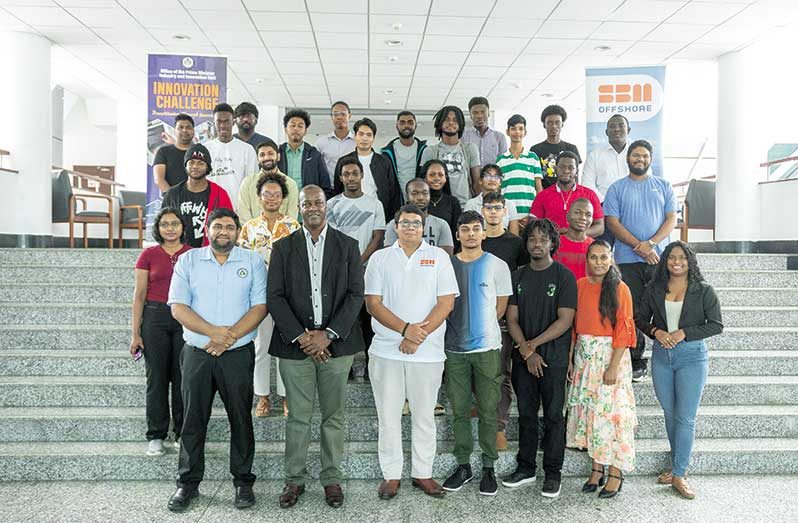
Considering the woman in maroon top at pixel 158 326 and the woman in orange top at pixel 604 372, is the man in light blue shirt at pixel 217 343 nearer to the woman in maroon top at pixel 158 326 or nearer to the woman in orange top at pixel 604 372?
the woman in maroon top at pixel 158 326

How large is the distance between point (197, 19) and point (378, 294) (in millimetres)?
5576

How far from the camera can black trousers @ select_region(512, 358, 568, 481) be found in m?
3.56

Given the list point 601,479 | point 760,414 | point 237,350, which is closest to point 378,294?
point 237,350

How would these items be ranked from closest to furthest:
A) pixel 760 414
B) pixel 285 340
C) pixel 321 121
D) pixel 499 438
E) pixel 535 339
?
pixel 285 340 → pixel 535 339 → pixel 499 438 → pixel 760 414 → pixel 321 121

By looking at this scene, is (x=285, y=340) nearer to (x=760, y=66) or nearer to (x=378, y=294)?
(x=378, y=294)

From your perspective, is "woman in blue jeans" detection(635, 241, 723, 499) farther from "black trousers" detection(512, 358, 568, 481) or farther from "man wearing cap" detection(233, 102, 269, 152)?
"man wearing cap" detection(233, 102, 269, 152)

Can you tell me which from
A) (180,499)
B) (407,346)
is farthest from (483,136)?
(180,499)

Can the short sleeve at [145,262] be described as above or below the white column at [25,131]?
below

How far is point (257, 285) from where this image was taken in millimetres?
3402

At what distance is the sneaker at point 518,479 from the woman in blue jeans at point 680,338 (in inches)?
30.9

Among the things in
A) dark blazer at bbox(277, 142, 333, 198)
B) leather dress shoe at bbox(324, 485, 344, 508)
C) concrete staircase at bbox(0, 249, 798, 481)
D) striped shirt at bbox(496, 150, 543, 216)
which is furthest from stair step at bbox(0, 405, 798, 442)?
dark blazer at bbox(277, 142, 333, 198)

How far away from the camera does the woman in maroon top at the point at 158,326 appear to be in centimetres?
363

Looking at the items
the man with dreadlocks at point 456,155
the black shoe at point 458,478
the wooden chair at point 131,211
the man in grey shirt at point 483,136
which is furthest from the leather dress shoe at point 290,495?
the wooden chair at point 131,211

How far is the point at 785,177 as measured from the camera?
8117mm
